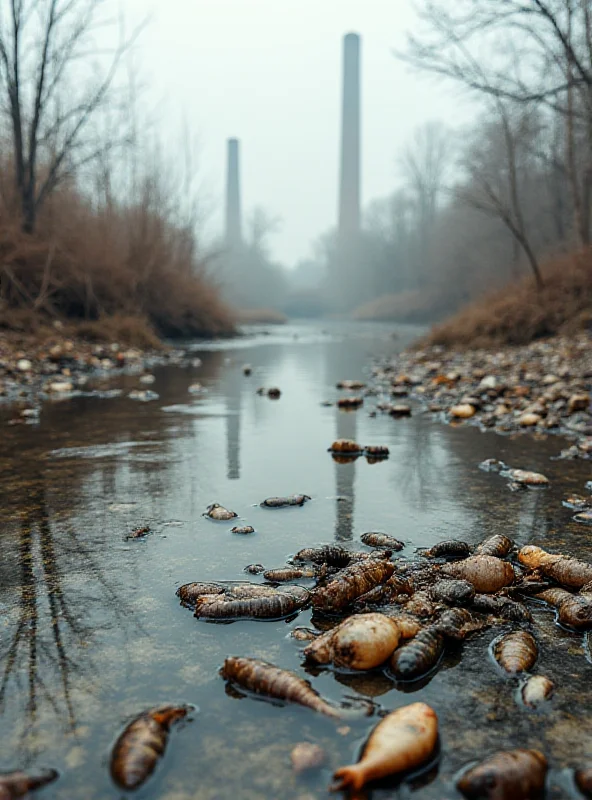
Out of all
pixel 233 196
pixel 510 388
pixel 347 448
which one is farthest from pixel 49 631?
pixel 233 196

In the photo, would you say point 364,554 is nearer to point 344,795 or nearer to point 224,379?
point 344,795

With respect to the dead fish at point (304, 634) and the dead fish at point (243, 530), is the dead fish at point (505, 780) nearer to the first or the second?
the dead fish at point (304, 634)

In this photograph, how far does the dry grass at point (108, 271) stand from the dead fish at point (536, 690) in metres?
10.9

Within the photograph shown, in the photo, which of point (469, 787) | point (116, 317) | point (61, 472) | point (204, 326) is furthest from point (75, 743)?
point (204, 326)

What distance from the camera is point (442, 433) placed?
206 inches

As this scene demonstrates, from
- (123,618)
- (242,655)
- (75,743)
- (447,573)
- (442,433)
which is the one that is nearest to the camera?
(75,743)

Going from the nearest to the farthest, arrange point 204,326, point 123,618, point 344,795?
point 344,795
point 123,618
point 204,326

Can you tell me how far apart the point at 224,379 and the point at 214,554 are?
6.92 metres

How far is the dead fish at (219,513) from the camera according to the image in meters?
3.05

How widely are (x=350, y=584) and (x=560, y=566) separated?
2.52 feet

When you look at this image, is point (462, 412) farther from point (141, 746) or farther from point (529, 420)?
point (141, 746)

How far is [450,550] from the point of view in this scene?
2580mm

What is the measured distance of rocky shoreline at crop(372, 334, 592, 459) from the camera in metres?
5.34

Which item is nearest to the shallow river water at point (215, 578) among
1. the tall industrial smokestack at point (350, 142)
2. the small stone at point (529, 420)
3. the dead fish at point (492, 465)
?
the dead fish at point (492, 465)
